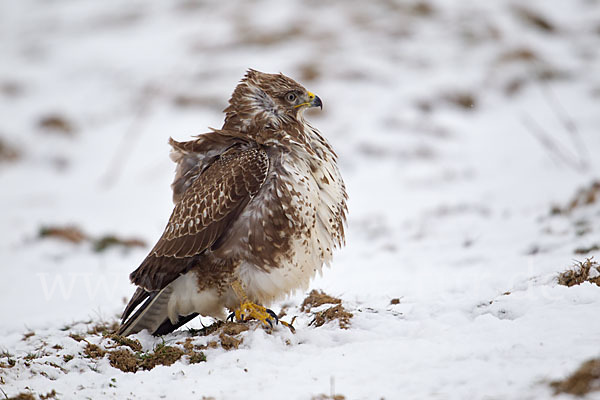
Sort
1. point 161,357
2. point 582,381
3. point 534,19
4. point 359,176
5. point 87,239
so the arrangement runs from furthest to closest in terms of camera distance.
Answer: point 534,19 → point 359,176 → point 87,239 → point 161,357 → point 582,381

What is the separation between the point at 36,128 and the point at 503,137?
46.6 ft

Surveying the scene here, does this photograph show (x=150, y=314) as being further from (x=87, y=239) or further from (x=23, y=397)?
(x=87, y=239)

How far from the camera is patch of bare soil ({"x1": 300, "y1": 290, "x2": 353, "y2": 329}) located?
14.7 ft

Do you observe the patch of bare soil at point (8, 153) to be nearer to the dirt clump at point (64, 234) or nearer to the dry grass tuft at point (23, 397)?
the dirt clump at point (64, 234)

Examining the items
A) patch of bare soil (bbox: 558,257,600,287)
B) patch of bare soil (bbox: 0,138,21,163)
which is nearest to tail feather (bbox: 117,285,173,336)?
patch of bare soil (bbox: 558,257,600,287)

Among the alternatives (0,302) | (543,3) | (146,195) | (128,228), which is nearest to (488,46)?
(543,3)

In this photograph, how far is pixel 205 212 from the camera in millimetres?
4398

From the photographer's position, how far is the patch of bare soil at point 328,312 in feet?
14.7

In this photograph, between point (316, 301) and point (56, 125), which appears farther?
point (56, 125)

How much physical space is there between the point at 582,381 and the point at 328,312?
215 cm

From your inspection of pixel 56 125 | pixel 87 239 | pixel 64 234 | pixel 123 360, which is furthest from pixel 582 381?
pixel 56 125

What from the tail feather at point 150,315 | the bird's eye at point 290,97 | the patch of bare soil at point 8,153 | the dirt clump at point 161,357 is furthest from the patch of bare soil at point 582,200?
the patch of bare soil at point 8,153

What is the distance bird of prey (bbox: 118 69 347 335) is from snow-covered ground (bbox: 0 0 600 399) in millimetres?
396

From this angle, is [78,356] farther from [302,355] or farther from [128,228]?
[128,228]
